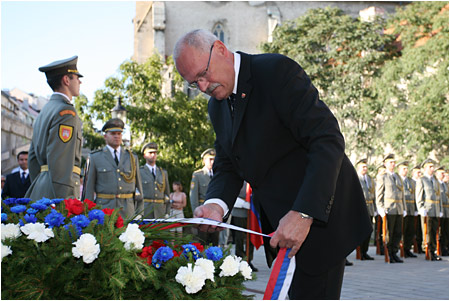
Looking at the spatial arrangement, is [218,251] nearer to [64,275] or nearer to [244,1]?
[64,275]

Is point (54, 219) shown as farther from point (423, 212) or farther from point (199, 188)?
point (423, 212)

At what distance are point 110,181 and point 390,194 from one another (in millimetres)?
7722

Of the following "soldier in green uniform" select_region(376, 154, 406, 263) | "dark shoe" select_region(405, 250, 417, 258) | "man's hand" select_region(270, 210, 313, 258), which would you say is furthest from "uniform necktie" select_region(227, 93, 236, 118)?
"dark shoe" select_region(405, 250, 417, 258)

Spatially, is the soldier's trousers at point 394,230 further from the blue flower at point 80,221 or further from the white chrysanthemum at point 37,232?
the white chrysanthemum at point 37,232

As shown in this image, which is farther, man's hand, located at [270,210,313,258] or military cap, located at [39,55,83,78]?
military cap, located at [39,55,83,78]

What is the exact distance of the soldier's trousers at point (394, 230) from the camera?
13.8m

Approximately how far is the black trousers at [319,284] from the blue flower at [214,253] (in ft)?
1.26

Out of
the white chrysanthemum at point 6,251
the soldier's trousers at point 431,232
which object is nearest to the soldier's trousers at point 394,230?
the soldier's trousers at point 431,232


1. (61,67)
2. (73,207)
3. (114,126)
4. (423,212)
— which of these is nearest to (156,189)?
(114,126)

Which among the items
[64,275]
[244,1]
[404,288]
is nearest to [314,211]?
[64,275]

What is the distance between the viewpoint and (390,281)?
969 centimetres

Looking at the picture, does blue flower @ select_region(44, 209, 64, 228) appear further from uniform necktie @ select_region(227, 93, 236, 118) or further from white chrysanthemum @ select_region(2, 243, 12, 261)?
uniform necktie @ select_region(227, 93, 236, 118)

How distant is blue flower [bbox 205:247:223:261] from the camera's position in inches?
121

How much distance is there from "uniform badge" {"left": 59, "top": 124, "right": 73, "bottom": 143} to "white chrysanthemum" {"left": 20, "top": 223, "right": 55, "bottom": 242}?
9.16 feet
